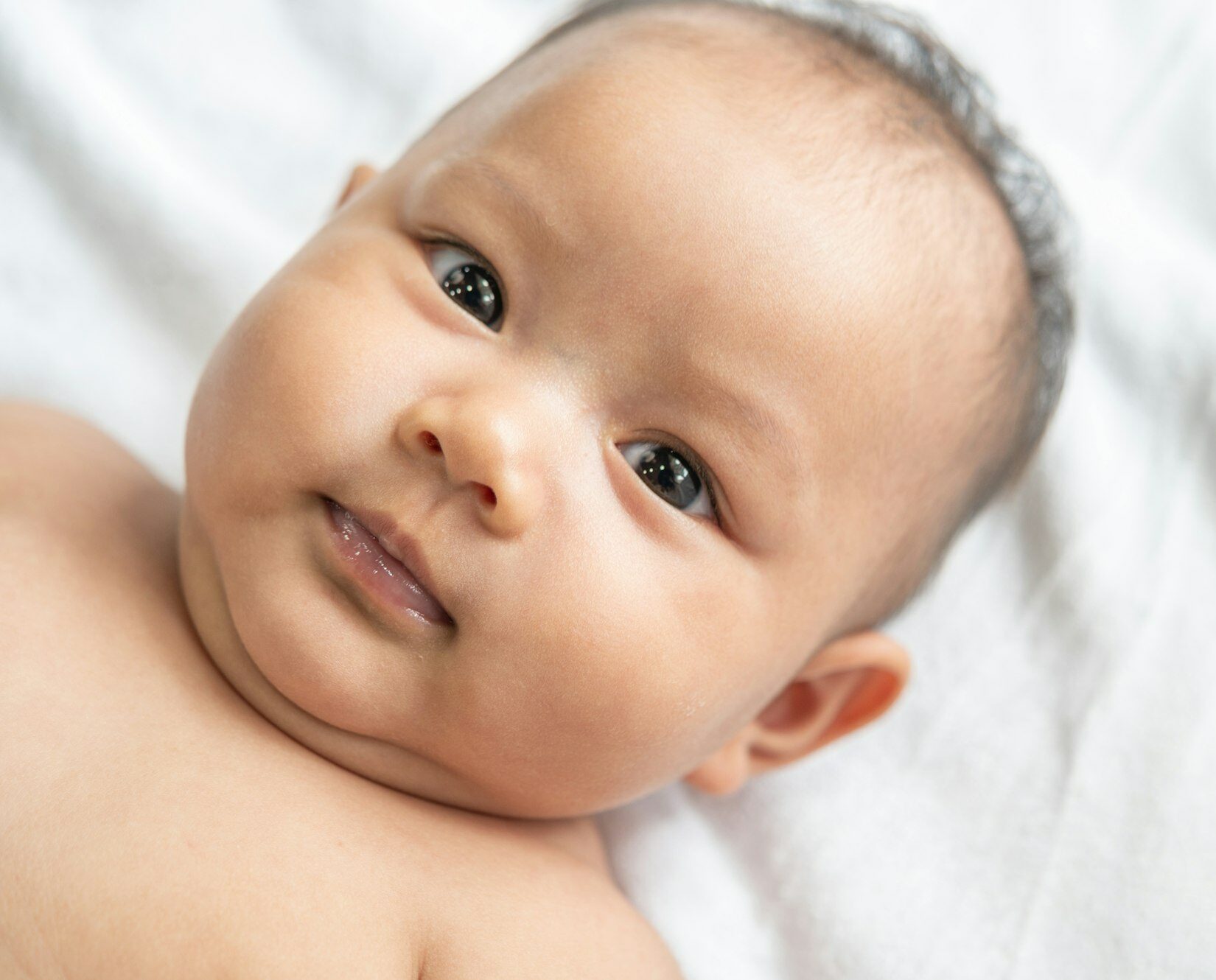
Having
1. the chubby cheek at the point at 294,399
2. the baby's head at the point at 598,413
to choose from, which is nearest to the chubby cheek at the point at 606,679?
the baby's head at the point at 598,413

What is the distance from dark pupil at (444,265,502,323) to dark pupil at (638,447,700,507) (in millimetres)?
215

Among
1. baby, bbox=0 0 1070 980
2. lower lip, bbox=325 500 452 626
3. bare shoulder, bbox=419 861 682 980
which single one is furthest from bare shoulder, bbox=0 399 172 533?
bare shoulder, bbox=419 861 682 980

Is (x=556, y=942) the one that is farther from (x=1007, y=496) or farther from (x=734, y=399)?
(x=1007, y=496)

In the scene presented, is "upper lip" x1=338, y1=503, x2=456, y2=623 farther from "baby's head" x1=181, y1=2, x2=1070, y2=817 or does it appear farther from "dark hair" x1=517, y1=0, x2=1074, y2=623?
"dark hair" x1=517, y1=0, x2=1074, y2=623

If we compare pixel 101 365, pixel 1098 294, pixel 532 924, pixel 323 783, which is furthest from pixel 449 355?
pixel 1098 294

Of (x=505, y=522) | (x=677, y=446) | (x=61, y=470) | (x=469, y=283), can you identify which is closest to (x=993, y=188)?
(x=677, y=446)

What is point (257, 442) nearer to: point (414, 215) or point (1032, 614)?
point (414, 215)

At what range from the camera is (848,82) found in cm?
138

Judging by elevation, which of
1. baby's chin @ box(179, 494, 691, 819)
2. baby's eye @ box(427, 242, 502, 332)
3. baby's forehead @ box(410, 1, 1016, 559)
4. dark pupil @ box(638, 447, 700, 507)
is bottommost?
baby's chin @ box(179, 494, 691, 819)

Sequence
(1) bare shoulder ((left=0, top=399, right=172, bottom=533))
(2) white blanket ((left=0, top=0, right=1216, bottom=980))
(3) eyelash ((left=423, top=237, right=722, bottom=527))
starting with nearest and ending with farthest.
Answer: (3) eyelash ((left=423, top=237, right=722, bottom=527)) < (1) bare shoulder ((left=0, top=399, right=172, bottom=533)) < (2) white blanket ((left=0, top=0, right=1216, bottom=980))

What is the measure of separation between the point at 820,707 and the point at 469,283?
2.25 feet

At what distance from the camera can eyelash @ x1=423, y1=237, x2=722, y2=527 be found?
49.7 inches

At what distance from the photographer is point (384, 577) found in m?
1.18

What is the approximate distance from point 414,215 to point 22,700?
629 millimetres
